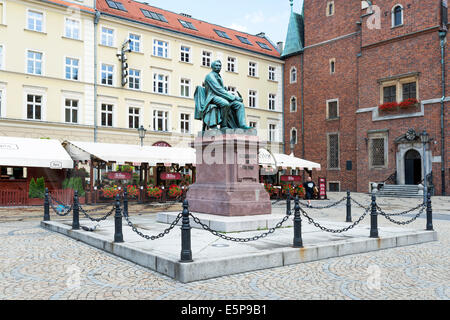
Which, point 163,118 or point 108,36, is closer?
point 108,36

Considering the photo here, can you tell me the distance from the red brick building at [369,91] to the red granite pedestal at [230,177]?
21.2m

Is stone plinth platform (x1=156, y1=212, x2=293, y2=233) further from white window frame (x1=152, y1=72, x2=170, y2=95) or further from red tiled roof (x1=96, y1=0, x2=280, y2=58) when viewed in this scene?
red tiled roof (x1=96, y1=0, x2=280, y2=58)

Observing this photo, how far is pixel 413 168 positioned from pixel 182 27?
21151 millimetres

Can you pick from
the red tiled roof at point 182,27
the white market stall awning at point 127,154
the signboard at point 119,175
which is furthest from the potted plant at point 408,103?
the signboard at point 119,175

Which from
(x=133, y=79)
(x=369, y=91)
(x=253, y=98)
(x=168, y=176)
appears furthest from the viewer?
(x=253, y=98)

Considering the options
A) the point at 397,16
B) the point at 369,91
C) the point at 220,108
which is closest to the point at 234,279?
the point at 220,108

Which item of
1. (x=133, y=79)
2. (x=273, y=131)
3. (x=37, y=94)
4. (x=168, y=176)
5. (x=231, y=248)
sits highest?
(x=133, y=79)

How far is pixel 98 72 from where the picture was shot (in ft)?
96.5

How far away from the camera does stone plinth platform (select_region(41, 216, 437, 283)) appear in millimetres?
6230

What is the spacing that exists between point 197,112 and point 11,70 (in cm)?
1904

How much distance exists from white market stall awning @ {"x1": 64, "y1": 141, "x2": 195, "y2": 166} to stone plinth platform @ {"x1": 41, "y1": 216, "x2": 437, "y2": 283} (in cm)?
1135

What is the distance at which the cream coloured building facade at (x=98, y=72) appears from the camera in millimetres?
26188

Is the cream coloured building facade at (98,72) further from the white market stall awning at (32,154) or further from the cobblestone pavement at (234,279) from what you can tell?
the cobblestone pavement at (234,279)

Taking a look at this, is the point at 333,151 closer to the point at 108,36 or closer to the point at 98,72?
the point at 98,72
